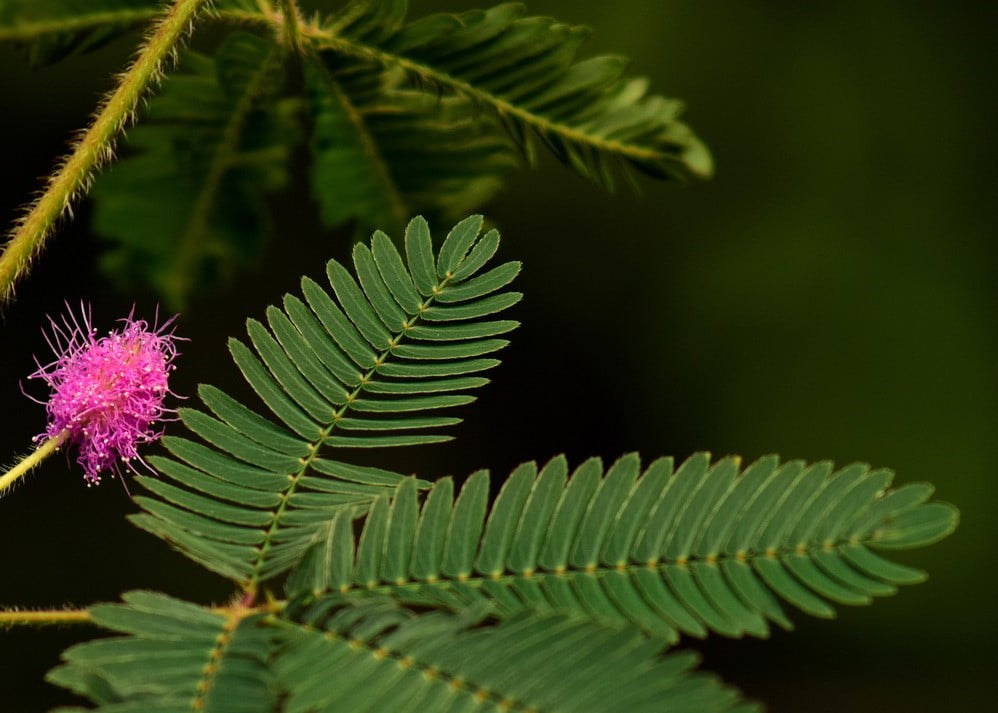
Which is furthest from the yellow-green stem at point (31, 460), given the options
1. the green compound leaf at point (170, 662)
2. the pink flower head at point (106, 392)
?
the green compound leaf at point (170, 662)

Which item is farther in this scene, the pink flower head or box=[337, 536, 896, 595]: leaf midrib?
the pink flower head

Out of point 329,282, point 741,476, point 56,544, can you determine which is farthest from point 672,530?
point 56,544

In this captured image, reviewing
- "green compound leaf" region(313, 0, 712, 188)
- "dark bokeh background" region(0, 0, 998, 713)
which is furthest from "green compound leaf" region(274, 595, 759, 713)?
"dark bokeh background" region(0, 0, 998, 713)

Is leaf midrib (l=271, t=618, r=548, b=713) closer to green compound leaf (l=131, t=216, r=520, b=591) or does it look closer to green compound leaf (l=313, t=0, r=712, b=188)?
green compound leaf (l=131, t=216, r=520, b=591)

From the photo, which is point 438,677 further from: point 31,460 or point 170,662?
point 31,460

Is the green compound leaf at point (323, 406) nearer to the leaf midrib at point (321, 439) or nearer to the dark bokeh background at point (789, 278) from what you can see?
the leaf midrib at point (321, 439)

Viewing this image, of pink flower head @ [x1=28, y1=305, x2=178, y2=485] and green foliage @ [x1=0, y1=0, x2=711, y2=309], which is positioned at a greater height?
green foliage @ [x1=0, y1=0, x2=711, y2=309]

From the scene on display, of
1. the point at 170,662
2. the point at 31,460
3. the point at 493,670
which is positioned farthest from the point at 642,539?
the point at 31,460
